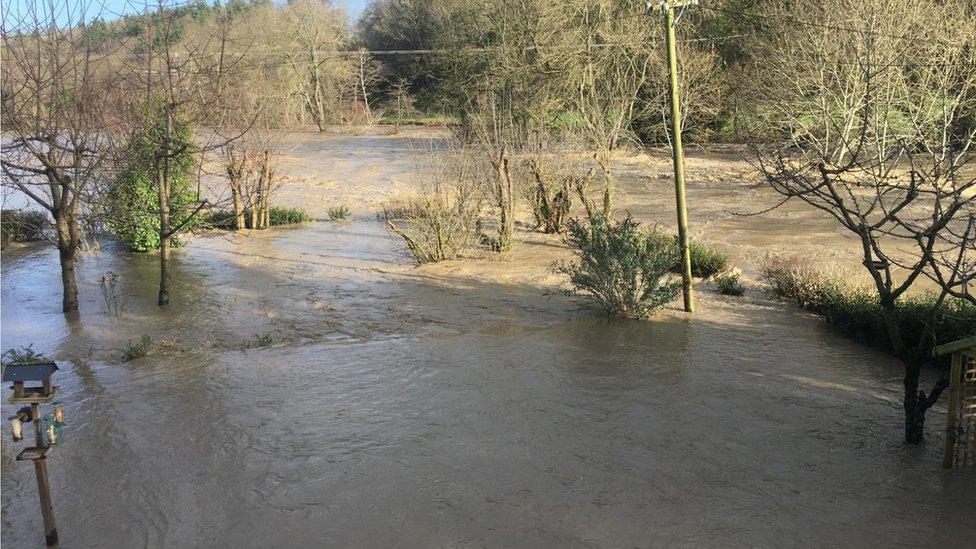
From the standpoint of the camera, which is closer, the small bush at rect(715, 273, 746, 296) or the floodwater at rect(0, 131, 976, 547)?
the floodwater at rect(0, 131, 976, 547)

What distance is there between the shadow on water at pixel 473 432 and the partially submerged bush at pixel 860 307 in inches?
17.3

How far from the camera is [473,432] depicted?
25.4 feet

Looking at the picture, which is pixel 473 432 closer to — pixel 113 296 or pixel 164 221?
pixel 164 221

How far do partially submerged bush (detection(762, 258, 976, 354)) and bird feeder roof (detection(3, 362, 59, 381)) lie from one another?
728 cm

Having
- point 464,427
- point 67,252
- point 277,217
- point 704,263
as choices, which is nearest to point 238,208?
point 277,217

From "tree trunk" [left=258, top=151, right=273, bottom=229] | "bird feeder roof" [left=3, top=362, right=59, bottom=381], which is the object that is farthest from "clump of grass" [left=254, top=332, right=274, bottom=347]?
"tree trunk" [left=258, top=151, right=273, bottom=229]

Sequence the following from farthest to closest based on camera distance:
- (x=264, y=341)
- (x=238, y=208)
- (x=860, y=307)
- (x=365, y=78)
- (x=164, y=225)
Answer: (x=365, y=78) → (x=238, y=208) → (x=164, y=225) → (x=264, y=341) → (x=860, y=307)

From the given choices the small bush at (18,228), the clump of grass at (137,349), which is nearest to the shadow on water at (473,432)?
the clump of grass at (137,349)

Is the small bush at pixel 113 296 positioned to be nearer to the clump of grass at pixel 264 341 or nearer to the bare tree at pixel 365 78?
the clump of grass at pixel 264 341

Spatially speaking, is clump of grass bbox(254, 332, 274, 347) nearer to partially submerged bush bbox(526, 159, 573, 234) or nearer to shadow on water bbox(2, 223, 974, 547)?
shadow on water bbox(2, 223, 974, 547)

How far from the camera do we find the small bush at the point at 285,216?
68.1 ft

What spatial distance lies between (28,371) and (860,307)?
9524mm

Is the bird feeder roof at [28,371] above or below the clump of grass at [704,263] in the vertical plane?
above

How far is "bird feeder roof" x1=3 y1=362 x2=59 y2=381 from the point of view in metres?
5.29
